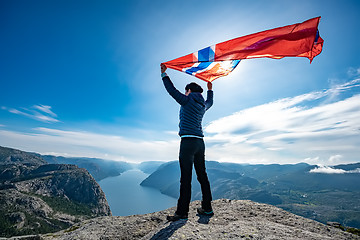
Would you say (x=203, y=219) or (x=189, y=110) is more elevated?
(x=189, y=110)

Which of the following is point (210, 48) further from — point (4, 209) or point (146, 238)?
point (4, 209)

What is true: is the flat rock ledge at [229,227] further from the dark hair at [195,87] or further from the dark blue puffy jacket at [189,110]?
the dark hair at [195,87]

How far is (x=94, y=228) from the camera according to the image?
6.84 meters

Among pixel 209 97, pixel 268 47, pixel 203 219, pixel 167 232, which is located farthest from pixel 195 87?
pixel 203 219

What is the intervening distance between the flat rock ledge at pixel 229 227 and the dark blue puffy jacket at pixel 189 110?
2.70 metres

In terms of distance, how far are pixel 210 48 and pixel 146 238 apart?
6949 millimetres

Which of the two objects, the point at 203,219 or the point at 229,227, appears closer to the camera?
the point at 229,227

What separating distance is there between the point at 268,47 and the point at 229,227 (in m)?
5.96

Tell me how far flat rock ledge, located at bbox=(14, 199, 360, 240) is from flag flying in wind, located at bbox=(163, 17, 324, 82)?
5.43 metres

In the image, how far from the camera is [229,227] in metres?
4.61

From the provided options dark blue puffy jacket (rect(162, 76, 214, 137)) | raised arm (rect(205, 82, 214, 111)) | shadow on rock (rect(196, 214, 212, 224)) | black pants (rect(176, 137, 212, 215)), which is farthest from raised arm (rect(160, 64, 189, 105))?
shadow on rock (rect(196, 214, 212, 224))

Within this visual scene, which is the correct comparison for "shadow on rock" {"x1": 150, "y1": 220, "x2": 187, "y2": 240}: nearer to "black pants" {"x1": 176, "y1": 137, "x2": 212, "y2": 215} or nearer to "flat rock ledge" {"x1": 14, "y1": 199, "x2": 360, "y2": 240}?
"flat rock ledge" {"x1": 14, "y1": 199, "x2": 360, "y2": 240}

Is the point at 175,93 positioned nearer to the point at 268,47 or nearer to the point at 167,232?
the point at 268,47

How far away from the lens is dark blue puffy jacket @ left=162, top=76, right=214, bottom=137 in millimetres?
5195
